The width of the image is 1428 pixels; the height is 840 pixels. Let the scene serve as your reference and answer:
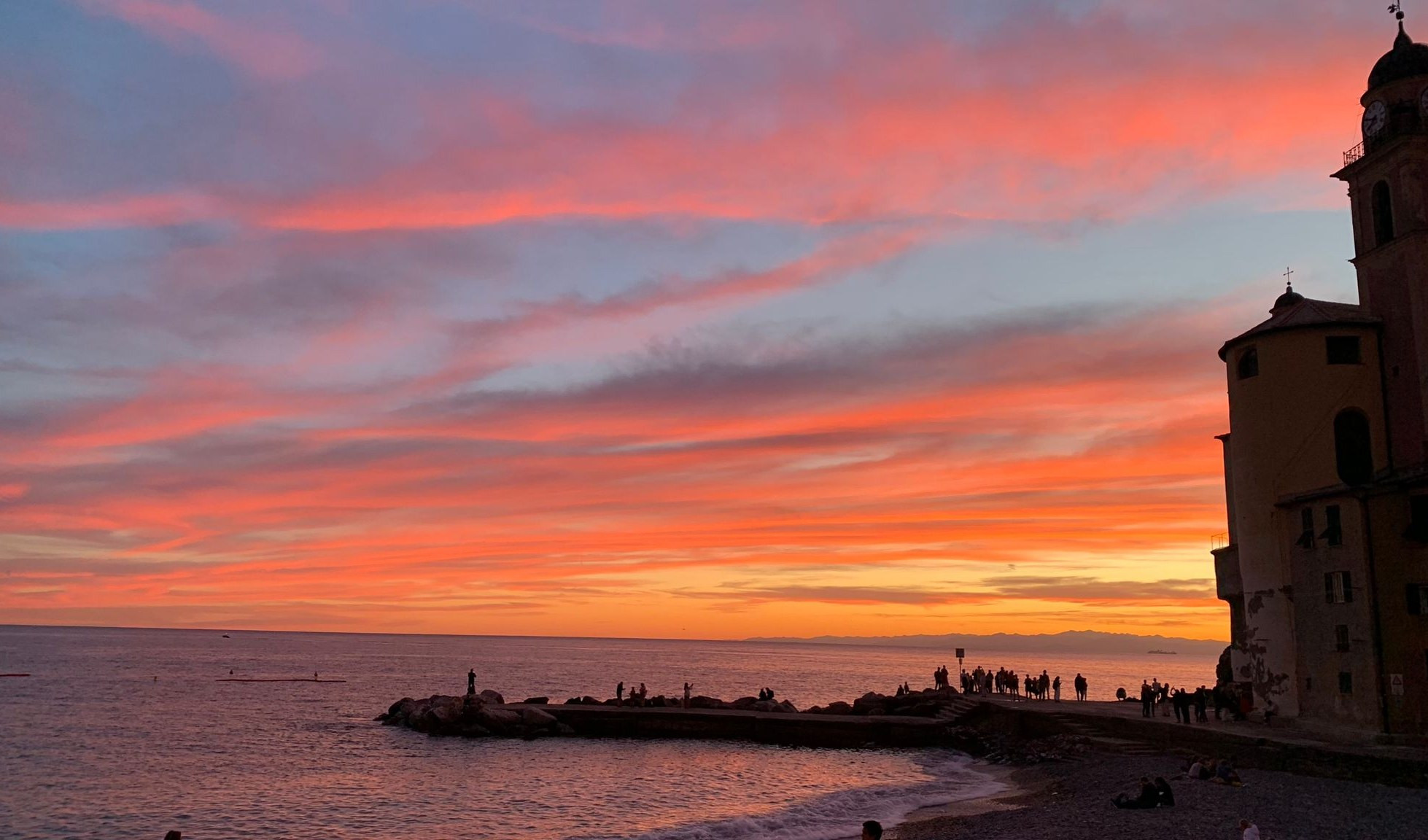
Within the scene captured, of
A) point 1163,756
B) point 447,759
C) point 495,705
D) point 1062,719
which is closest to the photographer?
point 1163,756

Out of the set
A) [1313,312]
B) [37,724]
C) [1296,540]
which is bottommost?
[37,724]

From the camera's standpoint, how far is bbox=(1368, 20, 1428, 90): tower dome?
35188 mm

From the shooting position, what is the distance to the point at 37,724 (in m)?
61.2

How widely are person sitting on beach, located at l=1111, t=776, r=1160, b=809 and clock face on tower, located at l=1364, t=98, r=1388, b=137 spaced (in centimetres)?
2530

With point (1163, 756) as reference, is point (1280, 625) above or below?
above

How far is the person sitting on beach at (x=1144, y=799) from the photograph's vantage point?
25.6 m

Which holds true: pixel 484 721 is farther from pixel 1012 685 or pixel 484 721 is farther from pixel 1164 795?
pixel 1164 795

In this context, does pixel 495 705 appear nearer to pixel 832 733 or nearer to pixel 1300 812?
pixel 832 733

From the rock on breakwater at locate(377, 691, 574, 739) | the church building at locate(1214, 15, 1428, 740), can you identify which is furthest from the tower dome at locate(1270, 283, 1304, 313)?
the rock on breakwater at locate(377, 691, 574, 739)

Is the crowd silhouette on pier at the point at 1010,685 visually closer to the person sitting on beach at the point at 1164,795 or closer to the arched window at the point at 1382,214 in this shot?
the person sitting on beach at the point at 1164,795

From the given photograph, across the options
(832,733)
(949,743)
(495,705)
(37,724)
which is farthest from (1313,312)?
(37,724)

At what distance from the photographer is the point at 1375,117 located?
119 ft

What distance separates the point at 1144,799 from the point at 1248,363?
59.4ft

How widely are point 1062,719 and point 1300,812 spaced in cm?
1774
